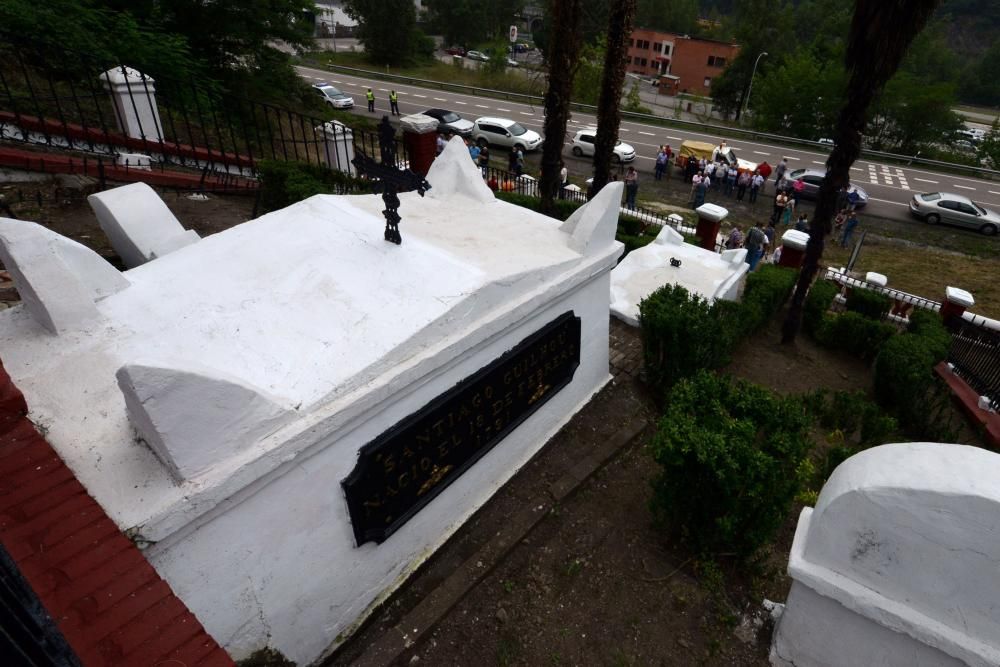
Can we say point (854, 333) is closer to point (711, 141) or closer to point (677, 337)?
point (677, 337)

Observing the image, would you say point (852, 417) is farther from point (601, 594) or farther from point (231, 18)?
point (231, 18)

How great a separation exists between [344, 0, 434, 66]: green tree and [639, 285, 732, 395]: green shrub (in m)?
46.0

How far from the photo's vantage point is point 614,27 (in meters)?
9.83

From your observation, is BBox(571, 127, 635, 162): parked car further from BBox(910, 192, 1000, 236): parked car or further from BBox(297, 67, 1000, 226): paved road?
BBox(910, 192, 1000, 236): parked car

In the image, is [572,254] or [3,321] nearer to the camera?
[3,321]

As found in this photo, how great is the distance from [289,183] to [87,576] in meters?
7.22

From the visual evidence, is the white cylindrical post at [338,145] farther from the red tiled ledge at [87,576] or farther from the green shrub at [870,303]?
the green shrub at [870,303]

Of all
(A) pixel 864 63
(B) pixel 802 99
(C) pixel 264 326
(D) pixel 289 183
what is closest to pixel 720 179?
(A) pixel 864 63

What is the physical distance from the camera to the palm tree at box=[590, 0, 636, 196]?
9719 millimetres

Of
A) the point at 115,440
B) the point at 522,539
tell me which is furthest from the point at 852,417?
the point at 115,440

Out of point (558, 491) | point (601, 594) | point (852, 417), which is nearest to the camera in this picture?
point (601, 594)

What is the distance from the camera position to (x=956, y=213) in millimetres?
20406

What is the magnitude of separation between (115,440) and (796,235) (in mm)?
11934

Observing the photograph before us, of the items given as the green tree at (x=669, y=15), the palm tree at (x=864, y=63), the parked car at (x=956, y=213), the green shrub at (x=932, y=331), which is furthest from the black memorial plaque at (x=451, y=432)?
the green tree at (x=669, y=15)
